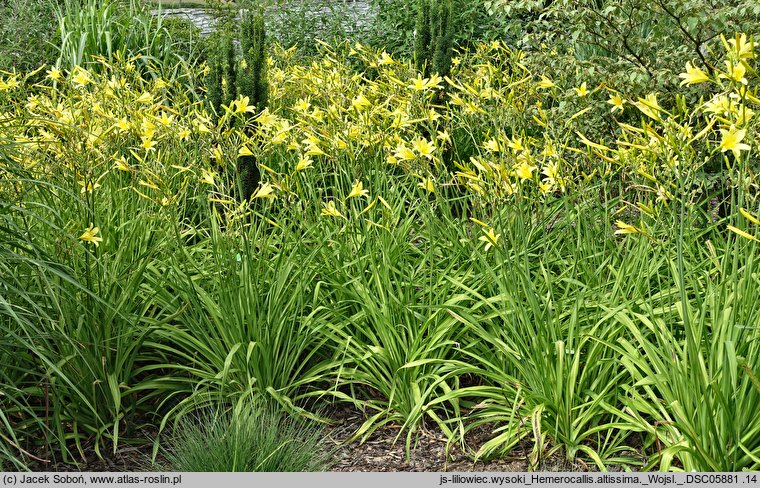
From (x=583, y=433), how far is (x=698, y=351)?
1.53 feet

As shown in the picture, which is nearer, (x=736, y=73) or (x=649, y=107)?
(x=736, y=73)

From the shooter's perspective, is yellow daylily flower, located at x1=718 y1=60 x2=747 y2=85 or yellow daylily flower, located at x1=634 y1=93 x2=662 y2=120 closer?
yellow daylily flower, located at x1=718 y1=60 x2=747 y2=85

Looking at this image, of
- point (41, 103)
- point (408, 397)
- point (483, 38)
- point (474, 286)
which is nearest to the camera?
point (408, 397)

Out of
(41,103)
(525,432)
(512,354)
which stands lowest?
(525,432)

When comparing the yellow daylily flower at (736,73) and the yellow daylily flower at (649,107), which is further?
the yellow daylily flower at (649,107)

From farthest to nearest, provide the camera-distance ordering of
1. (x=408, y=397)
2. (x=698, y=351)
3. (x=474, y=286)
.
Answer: (x=474, y=286) < (x=408, y=397) < (x=698, y=351)

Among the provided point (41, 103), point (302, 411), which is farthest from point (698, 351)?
point (41, 103)

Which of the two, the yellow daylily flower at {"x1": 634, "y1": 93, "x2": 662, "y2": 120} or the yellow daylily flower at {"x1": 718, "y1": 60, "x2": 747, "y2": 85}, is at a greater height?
the yellow daylily flower at {"x1": 718, "y1": 60, "x2": 747, "y2": 85}

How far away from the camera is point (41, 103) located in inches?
149

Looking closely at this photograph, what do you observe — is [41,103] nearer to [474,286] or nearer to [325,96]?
[325,96]

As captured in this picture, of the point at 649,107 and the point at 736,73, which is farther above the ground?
the point at 736,73

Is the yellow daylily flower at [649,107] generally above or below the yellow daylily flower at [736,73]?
below
